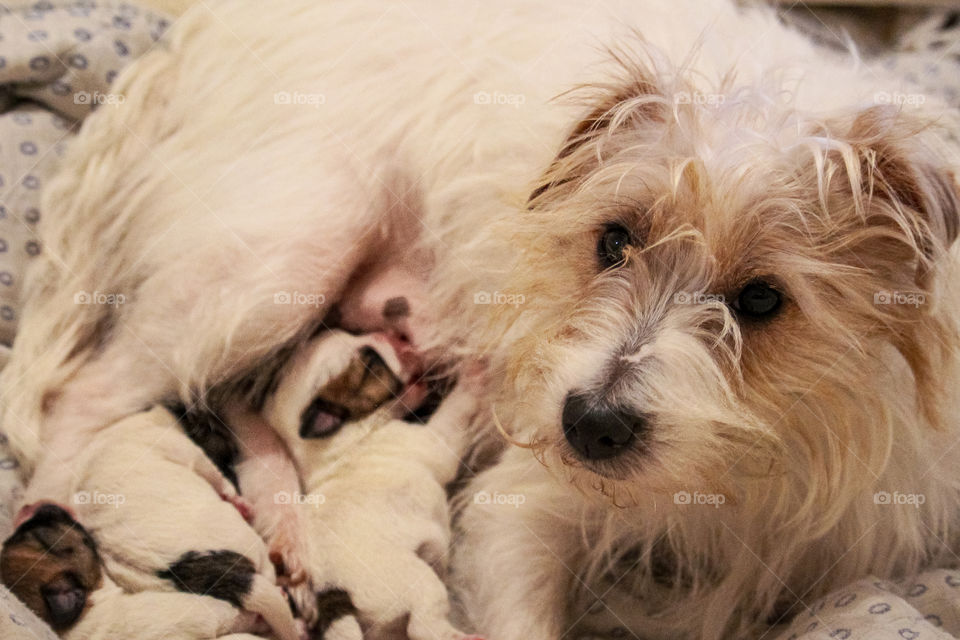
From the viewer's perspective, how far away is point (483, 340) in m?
1.90

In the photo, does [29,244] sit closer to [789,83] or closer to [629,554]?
[629,554]

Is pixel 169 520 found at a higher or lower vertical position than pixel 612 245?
lower

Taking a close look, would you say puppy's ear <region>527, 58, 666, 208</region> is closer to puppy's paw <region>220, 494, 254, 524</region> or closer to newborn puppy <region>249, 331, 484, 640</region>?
newborn puppy <region>249, 331, 484, 640</region>

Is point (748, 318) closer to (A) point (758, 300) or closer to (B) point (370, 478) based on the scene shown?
(A) point (758, 300)

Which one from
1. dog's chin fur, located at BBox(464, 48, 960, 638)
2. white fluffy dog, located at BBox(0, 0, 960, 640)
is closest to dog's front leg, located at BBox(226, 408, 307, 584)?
white fluffy dog, located at BBox(0, 0, 960, 640)

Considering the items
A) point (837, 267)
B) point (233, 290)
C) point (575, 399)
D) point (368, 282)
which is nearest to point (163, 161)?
point (233, 290)

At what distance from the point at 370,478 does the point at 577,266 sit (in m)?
0.66

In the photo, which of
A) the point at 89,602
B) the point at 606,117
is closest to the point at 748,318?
the point at 606,117

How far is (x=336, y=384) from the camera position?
6.31 feet

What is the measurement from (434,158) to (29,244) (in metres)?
1.01

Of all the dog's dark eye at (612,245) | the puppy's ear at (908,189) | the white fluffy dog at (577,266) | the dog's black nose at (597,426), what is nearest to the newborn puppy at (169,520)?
the white fluffy dog at (577,266)

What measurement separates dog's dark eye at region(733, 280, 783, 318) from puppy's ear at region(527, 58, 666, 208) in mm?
334

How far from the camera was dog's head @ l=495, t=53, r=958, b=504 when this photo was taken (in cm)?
130

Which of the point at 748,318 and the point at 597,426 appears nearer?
the point at 597,426
